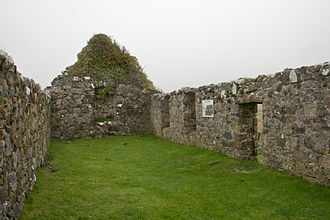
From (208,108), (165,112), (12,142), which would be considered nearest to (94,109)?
(165,112)

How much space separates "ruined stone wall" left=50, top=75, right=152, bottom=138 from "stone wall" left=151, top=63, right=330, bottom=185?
17.3 feet

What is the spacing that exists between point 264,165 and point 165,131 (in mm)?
6694

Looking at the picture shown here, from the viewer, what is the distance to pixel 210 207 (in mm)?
5332

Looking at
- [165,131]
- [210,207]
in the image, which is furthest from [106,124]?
[210,207]

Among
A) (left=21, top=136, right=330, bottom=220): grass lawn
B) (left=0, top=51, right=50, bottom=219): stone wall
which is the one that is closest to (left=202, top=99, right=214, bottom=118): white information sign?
(left=21, top=136, right=330, bottom=220): grass lawn

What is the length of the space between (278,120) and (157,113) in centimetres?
840

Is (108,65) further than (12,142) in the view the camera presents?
Yes

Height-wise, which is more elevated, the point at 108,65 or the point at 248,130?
A: the point at 108,65

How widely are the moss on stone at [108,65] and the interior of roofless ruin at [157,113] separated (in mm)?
Result: 47

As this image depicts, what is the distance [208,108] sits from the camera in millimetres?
10406

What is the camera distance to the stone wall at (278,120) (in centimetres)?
596

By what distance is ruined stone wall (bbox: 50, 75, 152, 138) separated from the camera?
49.7 feet

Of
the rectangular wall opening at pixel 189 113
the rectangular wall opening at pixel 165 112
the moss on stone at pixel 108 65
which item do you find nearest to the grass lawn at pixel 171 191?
the rectangular wall opening at pixel 189 113

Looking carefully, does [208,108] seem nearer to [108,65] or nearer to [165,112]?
[165,112]
